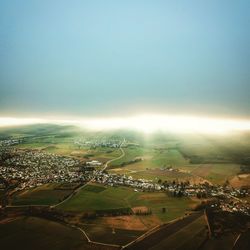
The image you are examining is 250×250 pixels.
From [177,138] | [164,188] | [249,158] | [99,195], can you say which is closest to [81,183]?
[99,195]

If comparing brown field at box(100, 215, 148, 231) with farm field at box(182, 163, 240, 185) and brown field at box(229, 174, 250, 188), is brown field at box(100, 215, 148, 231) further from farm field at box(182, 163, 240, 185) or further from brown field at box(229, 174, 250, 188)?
farm field at box(182, 163, 240, 185)

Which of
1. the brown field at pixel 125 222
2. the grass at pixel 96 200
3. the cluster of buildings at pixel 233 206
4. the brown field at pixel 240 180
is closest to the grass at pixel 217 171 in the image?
the brown field at pixel 240 180

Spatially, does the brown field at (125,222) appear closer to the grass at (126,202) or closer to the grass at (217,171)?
the grass at (126,202)

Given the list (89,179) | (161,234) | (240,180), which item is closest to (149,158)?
(89,179)

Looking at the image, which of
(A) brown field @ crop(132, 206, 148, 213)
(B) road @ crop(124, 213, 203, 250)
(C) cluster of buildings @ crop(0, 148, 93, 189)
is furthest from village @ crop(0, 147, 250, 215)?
(A) brown field @ crop(132, 206, 148, 213)

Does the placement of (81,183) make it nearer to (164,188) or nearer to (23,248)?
(164,188)

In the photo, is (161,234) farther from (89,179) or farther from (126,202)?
(89,179)
